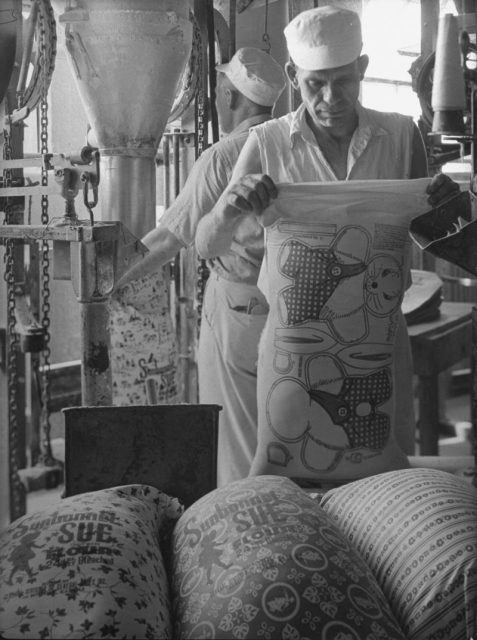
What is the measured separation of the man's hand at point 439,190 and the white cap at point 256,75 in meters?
0.89

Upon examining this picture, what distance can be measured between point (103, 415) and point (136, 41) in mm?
860

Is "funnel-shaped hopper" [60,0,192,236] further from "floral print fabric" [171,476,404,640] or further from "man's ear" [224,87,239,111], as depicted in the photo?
"floral print fabric" [171,476,404,640]

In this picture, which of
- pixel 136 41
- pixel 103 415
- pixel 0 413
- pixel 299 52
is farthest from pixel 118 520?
pixel 0 413

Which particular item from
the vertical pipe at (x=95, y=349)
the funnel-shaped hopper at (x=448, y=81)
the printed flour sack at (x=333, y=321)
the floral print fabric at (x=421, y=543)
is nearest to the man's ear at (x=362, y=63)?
the funnel-shaped hopper at (x=448, y=81)

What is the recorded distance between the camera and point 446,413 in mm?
4824

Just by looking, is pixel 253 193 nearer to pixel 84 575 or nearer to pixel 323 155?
pixel 323 155

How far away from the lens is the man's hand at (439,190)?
1.44 meters

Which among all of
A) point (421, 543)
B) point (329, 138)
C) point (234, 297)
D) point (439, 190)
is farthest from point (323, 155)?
point (421, 543)

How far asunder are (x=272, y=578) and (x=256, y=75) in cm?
160

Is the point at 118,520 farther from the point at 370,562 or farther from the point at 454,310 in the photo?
the point at 454,310

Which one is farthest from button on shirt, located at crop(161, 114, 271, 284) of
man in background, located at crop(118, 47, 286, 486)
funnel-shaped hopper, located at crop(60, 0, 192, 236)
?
funnel-shaped hopper, located at crop(60, 0, 192, 236)

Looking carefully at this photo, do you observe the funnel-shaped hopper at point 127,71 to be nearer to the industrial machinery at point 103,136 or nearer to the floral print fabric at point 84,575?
the industrial machinery at point 103,136

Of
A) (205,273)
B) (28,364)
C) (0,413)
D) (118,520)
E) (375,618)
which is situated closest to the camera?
(375,618)

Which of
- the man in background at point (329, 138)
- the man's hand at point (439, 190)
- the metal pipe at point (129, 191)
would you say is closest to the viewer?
the man's hand at point (439, 190)
